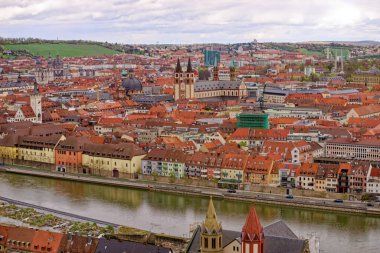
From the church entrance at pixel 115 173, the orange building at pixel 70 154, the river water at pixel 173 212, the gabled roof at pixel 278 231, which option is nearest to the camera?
the gabled roof at pixel 278 231

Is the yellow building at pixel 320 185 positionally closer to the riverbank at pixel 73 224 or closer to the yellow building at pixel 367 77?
the riverbank at pixel 73 224

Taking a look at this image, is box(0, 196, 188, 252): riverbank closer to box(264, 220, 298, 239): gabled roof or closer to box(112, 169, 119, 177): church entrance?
box(264, 220, 298, 239): gabled roof

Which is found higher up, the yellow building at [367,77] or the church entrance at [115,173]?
the yellow building at [367,77]

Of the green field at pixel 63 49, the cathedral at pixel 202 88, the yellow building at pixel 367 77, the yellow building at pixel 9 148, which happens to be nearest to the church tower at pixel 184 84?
the cathedral at pixel 202 88

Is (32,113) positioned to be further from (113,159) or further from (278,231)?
(278,231)

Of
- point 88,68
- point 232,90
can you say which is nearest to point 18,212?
point 232,90

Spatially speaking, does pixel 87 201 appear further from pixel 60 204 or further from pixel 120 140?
pixel 120 140

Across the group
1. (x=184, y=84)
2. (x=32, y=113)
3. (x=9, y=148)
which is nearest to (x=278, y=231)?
(x=9, y=148)
